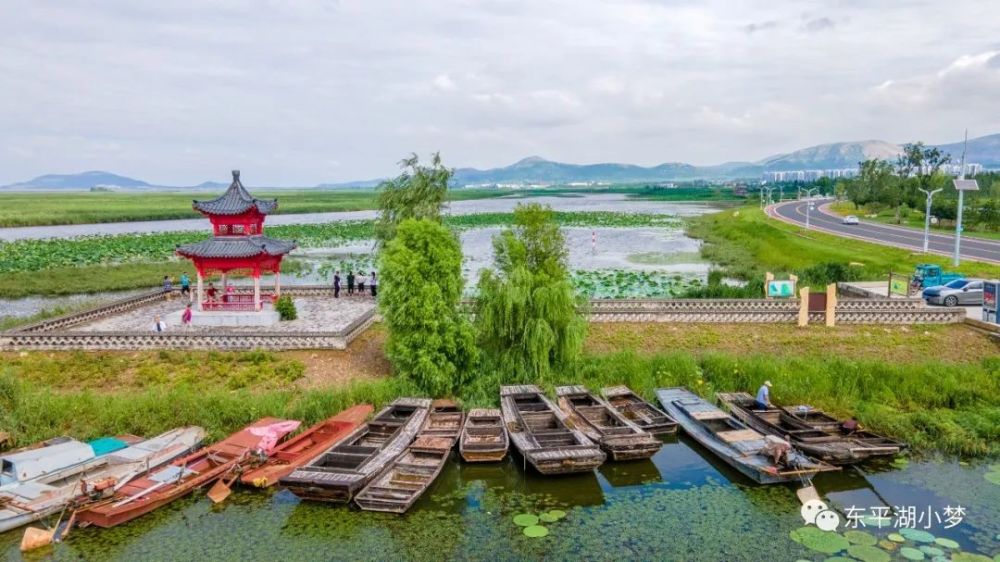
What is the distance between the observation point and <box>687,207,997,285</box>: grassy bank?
39.9 m

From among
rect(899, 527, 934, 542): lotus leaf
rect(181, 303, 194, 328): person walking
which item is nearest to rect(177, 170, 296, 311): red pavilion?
rect(181, 303, 194, 328): person walking

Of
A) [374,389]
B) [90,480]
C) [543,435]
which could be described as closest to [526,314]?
[543,435]

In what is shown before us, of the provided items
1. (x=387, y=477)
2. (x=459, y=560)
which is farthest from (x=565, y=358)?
(x=459, y=560)

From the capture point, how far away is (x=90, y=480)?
614 inches

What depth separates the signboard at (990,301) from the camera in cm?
2711

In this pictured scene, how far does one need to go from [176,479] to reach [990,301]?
32161 mm

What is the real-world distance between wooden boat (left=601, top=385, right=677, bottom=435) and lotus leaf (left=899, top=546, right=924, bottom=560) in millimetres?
6774

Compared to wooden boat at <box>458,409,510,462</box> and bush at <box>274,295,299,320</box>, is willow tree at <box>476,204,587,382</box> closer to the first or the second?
wooden boat at <box>458,409,510,462</box>

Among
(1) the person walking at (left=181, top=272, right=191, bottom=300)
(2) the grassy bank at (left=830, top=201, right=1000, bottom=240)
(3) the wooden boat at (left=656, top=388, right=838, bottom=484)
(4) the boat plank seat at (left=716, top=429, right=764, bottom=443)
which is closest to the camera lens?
(3) the wooden boat at (left=656, top=388, right=838, bottom=484)

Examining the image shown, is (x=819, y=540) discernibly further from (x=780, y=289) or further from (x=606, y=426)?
(x=780, y=289)

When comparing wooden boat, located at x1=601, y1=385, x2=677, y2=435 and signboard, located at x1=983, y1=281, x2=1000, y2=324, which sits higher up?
signboard, located at x1=983, y1=281, x2=1000, y2=324

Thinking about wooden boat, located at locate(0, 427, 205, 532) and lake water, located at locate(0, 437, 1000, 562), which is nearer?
lake water, located at locate(0, 437, 1000, 562)

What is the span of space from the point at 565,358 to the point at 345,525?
10.5 m

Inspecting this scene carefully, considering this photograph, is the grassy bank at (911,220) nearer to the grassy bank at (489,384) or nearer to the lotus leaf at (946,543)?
the grassy bank at (489,384)
